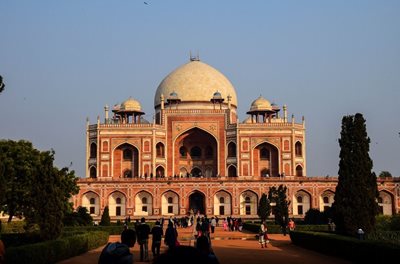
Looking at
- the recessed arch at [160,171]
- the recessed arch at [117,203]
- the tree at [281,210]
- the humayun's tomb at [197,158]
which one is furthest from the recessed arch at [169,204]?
the tree at [281,210]

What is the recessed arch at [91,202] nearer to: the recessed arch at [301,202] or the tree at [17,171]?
the tree at [17,171]

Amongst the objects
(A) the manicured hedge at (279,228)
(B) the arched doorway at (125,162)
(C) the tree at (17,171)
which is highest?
(B) the arched doorway at (125,162)

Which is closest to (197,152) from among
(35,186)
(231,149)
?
(231,149)

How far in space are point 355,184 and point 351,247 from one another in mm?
3777

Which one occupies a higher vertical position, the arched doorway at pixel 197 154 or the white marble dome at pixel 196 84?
the white marble dome at pixel 196 84

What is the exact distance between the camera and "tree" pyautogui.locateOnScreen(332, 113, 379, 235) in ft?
59.7

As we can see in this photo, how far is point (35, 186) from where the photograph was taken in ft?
54.1

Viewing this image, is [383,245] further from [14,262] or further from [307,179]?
[307,179]

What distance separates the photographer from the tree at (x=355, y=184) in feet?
59.7

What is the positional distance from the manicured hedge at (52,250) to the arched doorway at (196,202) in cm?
2632

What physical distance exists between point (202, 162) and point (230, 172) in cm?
336

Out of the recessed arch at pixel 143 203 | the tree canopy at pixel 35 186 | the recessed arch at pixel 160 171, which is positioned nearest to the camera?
the tree canopy at pixel 35 186

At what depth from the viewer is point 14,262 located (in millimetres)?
11594

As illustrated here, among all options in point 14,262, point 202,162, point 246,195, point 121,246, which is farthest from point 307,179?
point 121,246
